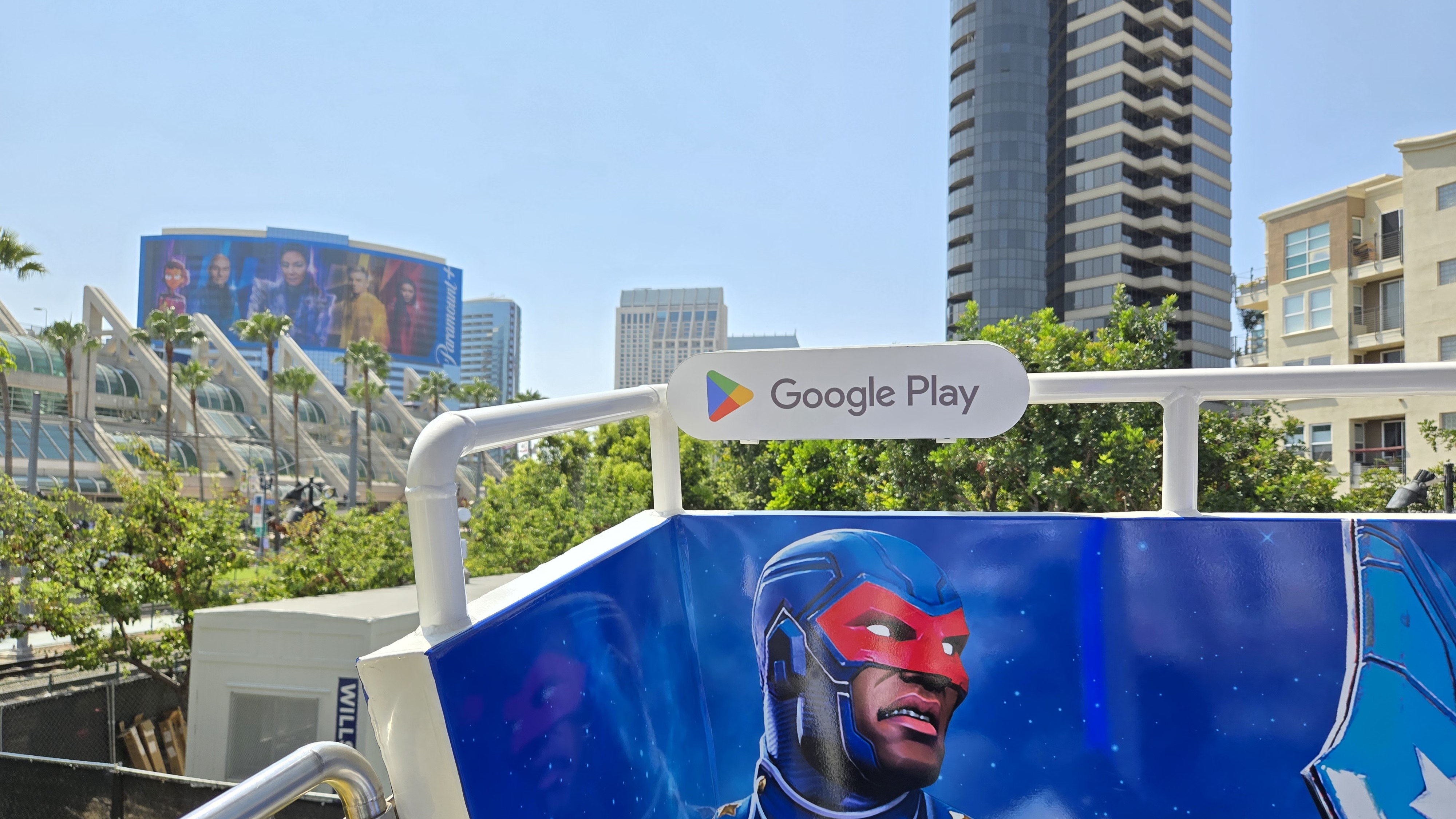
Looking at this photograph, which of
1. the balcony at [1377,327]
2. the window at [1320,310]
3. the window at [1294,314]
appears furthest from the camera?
the window at [1294,314]

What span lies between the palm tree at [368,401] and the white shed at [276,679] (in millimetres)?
58071

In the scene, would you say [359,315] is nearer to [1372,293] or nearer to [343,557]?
[1372,293]

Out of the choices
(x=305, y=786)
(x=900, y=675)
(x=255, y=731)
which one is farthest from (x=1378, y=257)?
(x=305, y=786)

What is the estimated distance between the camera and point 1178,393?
107 inches

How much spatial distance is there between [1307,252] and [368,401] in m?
60.7

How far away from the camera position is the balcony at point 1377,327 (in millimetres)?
38469

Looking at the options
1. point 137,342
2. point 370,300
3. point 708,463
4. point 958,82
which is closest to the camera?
point 708,463

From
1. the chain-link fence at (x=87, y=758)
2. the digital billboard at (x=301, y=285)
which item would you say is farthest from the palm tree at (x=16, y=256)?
the digital billboard at (x=301, y=285)

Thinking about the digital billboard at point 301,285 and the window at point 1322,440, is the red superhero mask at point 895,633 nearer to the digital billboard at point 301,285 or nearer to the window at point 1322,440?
the window at point 1322,440

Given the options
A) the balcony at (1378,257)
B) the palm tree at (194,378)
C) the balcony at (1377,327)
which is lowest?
the palm tree at (194,378)

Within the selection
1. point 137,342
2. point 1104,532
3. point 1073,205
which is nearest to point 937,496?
point 1104,532

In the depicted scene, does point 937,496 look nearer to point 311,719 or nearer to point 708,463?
point 311,719

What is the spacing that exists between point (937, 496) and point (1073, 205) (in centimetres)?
6271

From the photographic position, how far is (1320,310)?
1625 inches
